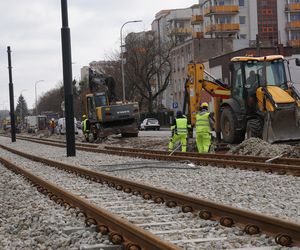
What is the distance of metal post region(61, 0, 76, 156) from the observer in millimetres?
23797

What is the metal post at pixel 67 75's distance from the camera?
937 inches

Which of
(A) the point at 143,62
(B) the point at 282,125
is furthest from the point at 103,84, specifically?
(A) the point at 143,62

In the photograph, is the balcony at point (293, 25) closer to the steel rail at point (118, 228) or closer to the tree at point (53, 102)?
the tree at point (53, 102)

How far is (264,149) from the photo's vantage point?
58.6ft

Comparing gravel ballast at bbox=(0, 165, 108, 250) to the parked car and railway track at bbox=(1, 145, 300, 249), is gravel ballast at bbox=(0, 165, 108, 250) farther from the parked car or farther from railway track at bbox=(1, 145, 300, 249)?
the parked car

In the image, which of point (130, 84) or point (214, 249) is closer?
point (214, 249)

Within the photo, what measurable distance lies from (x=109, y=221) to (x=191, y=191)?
3.49 metres

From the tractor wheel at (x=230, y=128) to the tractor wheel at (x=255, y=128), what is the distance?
0.75 m

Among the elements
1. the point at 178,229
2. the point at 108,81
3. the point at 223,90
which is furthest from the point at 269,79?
the point at 108,81

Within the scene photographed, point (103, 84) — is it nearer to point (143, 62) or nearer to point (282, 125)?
point (282, 125)

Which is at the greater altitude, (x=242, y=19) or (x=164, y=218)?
(x=242, y=19)

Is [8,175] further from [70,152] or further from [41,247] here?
[41,247]

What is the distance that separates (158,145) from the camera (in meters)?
28.4

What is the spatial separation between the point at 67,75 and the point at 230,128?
7130 mm
